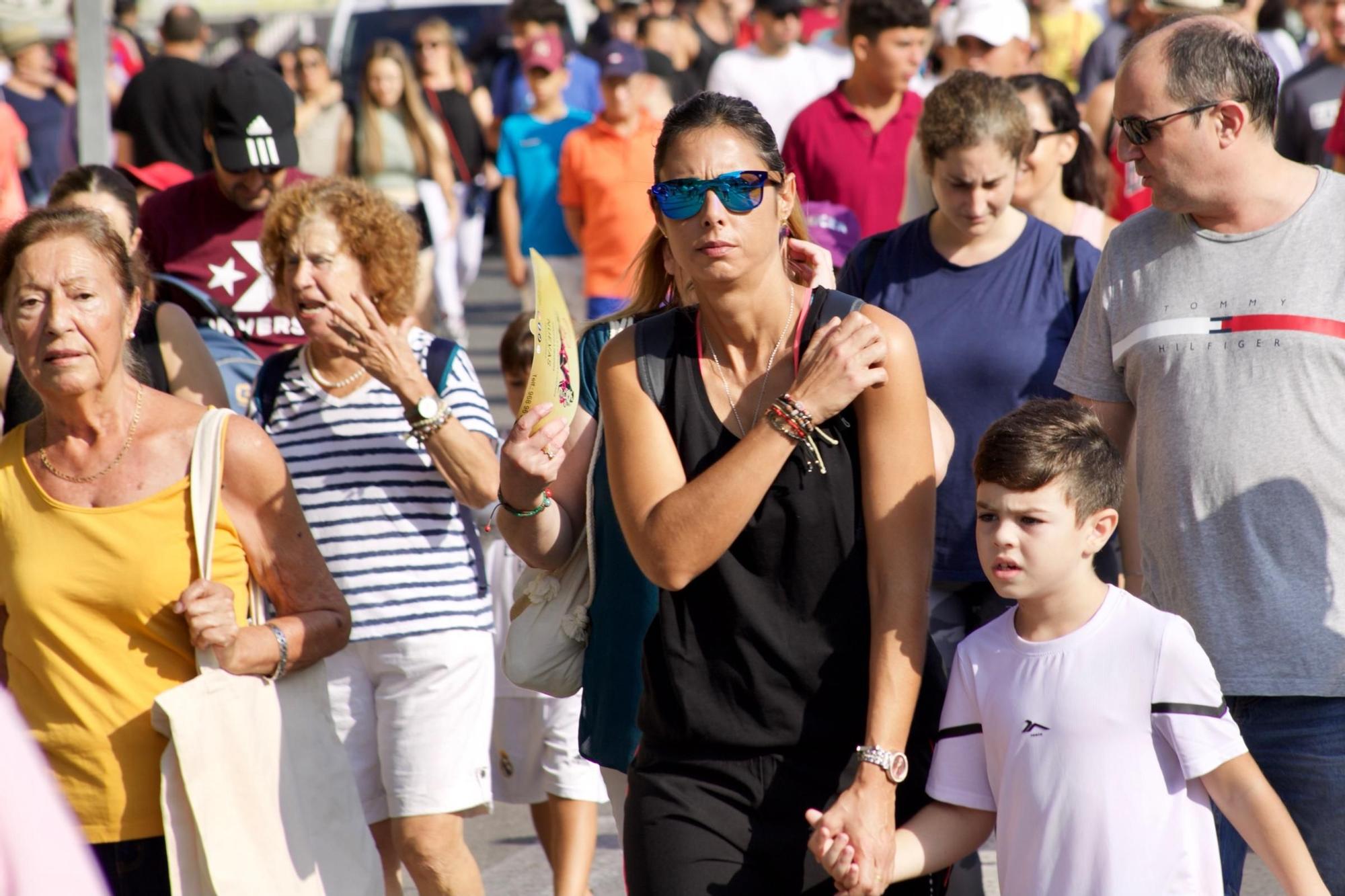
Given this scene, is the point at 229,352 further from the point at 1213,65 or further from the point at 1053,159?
the point at 1213,65

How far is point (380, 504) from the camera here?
4656 millimetres

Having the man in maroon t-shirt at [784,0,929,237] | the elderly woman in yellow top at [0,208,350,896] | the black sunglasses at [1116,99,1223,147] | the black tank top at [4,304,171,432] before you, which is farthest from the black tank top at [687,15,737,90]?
the black sunglasses at [1116,99,1223,147]

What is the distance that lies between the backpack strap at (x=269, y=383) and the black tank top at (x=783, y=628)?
2169 millimetres

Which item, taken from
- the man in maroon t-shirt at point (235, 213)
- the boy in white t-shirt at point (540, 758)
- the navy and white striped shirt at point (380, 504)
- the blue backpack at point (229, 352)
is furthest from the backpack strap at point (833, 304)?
the man in maroon t-shirt at point (235, 213)

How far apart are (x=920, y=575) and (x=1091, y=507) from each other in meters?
0.41

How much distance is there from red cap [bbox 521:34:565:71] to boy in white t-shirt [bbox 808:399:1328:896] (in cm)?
882

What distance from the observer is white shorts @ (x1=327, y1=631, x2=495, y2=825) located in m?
4.64

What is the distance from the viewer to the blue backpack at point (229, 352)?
5.24 m

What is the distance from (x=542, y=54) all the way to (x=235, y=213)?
18.8 feet

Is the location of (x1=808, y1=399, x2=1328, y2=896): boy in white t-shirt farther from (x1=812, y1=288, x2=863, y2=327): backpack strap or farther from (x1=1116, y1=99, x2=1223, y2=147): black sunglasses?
(x1=1116, y1=99, x2=1223, y2=147): black sunglasses

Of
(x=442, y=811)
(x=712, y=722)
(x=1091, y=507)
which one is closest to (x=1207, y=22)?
(x=1091, y=507)

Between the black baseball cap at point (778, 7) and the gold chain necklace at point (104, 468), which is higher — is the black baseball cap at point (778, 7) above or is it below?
above

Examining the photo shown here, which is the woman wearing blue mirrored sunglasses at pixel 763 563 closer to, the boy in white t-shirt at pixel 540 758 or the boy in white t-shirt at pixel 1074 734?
the boy in white t-shirt at pixel 1074 734

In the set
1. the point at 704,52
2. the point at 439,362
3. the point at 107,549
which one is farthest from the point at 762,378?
the point at 704,52
